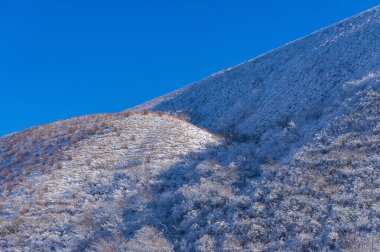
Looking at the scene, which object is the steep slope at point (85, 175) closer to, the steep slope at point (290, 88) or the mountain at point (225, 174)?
the mountain at point (225, 174)

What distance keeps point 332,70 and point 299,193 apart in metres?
16.7

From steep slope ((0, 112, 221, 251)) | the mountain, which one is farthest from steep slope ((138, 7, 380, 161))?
steep slope ((0, 112, 221, 251))

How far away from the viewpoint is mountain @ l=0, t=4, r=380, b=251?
53.2 ft

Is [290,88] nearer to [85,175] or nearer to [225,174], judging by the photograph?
[225,174]

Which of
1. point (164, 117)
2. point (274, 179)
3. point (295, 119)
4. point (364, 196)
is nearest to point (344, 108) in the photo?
point (295, 119)

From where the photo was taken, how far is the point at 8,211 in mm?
21953

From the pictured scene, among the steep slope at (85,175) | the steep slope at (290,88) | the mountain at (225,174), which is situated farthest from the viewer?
the steep slope at (290,88)

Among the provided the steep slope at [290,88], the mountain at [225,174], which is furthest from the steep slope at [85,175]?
the steep slope at [290,88]

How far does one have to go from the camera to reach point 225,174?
21641 mm

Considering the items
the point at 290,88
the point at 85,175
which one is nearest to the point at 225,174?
the point at 85,175

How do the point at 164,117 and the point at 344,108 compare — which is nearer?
the point at 344,108

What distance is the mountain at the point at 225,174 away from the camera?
1620 cm

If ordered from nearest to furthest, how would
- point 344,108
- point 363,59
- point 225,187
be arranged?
1. point 225,187
2. point 344,108
3. point 363,59

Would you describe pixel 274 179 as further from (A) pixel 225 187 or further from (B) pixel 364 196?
(B) pixel 364 196
